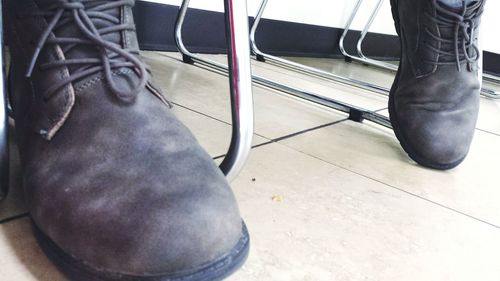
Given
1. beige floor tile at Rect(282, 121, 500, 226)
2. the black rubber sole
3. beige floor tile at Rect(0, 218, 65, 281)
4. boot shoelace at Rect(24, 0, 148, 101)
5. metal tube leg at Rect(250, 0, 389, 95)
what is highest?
boot shoelace at Rect(24, 0, 148, 101)

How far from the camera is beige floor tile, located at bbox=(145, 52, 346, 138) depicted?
2.72ft

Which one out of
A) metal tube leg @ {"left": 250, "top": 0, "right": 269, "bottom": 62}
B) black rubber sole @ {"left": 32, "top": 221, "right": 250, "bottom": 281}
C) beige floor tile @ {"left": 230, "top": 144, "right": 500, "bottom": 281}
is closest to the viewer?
black rubber sole @ {"left": 32, "top": 221, "right": 250, "bottom": 281}

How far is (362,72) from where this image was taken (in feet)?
5.80

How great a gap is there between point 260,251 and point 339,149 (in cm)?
36

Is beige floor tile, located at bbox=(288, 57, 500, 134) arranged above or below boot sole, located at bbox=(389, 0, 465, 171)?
below

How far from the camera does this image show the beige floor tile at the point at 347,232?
1.38 feet

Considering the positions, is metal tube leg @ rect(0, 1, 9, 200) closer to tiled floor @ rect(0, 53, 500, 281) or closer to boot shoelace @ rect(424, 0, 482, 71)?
tiled floor @ rect(0, 53, 500, 281)

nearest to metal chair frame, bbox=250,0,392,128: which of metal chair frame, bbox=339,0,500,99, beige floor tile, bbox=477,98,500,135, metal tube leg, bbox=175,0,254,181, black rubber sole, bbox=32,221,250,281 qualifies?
beige floor tile, bbox=477,98,500,135

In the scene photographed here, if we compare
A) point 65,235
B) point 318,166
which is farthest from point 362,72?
point 65,235

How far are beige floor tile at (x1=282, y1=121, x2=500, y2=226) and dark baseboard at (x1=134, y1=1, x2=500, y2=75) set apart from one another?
619 mm

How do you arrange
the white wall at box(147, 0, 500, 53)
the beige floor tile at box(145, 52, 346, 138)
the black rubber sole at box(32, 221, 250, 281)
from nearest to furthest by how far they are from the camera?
the black rubber sole at box(32, 221, 250, 281), the beige floor tile at box(145, 52, 346, 138), the white wall at box(147, 0, 500, 53)

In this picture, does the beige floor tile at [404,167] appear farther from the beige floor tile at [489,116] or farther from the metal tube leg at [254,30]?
the metal tube leg at [254,30]

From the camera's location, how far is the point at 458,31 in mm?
709

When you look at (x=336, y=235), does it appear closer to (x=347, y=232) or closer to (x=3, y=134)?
(x=347, y=232)
